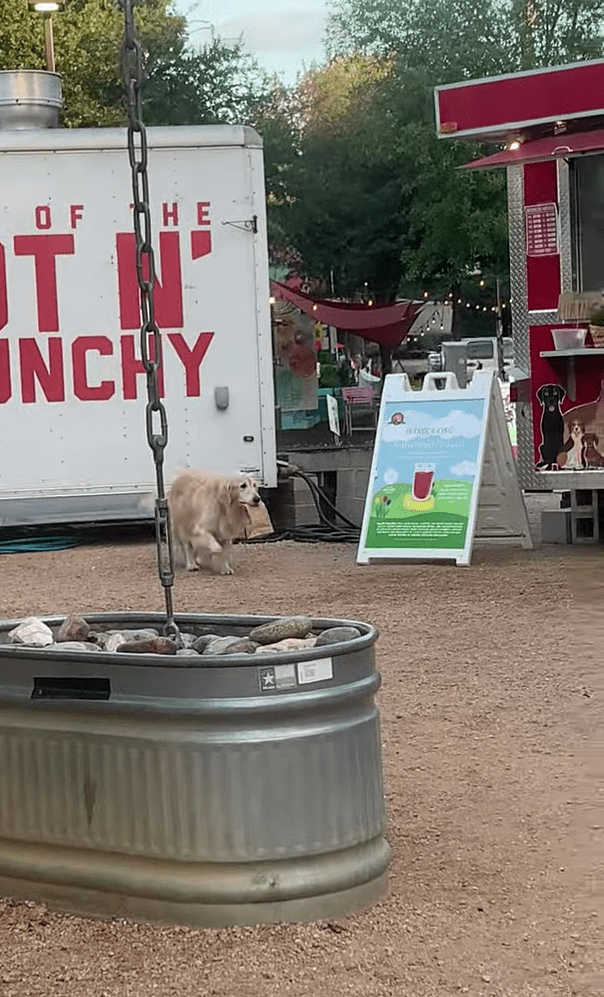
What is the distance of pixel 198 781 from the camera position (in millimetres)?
3650

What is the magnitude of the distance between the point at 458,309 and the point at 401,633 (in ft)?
79.4

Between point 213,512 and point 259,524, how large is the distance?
133cm

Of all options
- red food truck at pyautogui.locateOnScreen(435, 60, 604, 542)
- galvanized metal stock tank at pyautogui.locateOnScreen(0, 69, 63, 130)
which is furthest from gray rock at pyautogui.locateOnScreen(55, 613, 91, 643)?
galvanized metal stock tank at pyautogui.locateOnScreen(0, 69, 63, 130)

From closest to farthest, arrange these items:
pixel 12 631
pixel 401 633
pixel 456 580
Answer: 1. pixel 12 631
2. pixel 401 633
3. pixel 456 580

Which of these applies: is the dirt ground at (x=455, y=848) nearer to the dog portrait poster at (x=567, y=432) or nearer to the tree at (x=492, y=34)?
the dog portrait poster at (x=567, y=432)

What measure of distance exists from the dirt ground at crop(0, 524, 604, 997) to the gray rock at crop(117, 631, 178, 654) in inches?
26.4

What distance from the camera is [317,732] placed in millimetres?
3711

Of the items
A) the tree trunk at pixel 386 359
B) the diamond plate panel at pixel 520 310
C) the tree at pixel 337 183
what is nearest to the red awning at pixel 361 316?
the tree trunk at pixel 386 359

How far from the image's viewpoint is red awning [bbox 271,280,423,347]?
20766 millimetres

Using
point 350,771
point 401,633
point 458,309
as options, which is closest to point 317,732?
point 350,771

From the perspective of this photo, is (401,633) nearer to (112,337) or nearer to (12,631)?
(12,631)

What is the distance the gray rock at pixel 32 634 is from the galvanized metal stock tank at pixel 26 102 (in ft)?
25.9

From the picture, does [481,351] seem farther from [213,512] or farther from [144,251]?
[144,251]

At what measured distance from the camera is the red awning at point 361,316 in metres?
20.8
